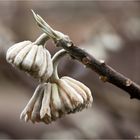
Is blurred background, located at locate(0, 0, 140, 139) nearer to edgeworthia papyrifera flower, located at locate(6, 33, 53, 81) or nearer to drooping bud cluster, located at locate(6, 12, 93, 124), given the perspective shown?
drooping bud cluster, located at locate(6, 12, 93, 124)

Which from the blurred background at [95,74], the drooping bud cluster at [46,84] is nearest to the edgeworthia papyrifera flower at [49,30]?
the drooping bud cluster at [46,84]

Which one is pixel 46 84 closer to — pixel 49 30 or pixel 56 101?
pixel 56 101

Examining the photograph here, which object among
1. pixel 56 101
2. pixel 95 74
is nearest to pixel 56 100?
pixel 56 101

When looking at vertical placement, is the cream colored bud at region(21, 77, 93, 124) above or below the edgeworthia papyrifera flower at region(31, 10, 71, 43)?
below

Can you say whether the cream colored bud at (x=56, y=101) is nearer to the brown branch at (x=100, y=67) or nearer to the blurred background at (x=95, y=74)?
the brown branch at (x=100, y=67)

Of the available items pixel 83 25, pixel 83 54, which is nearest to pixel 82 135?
pixel 83 54

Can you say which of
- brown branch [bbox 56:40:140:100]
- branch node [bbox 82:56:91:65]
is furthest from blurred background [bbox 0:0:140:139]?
branch node [bbox 82:56:91:65]

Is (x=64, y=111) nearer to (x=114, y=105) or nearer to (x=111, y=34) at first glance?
(x=114, y=105)
